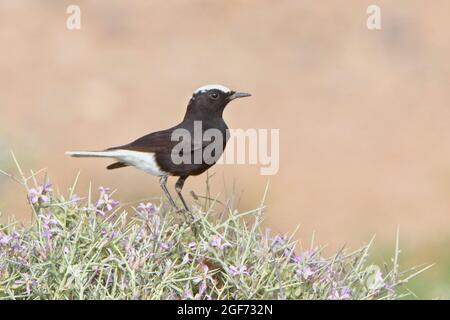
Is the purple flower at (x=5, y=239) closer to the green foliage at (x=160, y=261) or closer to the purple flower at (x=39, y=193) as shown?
the green foliage at (x=160, y=261)

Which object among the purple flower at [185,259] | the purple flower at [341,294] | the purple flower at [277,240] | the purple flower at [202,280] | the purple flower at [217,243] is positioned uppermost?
the purple flower at [217,243]

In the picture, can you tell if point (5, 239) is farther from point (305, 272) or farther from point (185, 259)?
point (305, 272)

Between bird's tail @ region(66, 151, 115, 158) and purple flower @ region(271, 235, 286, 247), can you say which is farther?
bird's tail @ region(66, 151, 115, 158)

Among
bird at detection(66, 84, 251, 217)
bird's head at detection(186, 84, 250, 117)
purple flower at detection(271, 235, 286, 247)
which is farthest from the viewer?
bird's head at detection(186, 84, 250, 117)

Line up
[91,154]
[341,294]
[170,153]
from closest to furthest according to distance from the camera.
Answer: [341,294] < [91,154] < [170,153]

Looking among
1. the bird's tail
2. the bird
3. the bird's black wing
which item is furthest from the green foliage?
the bird's black wing

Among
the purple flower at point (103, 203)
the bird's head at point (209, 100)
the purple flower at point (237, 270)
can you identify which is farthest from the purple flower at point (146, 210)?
the bird's head at point (209, 100)

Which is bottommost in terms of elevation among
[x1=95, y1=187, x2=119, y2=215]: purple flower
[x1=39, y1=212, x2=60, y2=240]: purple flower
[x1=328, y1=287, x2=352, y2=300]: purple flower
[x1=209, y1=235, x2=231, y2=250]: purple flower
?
[x1=328, y1=287, x2=352, y2=300]: purple flower

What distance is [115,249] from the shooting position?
416 cm

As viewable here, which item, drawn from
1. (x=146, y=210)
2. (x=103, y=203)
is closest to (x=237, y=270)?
(x=146, y=210)

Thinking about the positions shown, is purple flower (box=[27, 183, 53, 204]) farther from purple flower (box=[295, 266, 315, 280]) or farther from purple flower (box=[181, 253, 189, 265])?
purple flower (box=[295, 266, 315, 280])

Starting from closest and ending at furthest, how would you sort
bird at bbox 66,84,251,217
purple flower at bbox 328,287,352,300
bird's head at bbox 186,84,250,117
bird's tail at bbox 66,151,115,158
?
purple flower at bbox 328,287,352,300
bird's tail at bbox 66,151,115,158
bird at bbox 66,84,251,217
bird's head at bbox 186,84,250,117

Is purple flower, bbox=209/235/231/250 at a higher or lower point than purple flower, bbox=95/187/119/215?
lower
